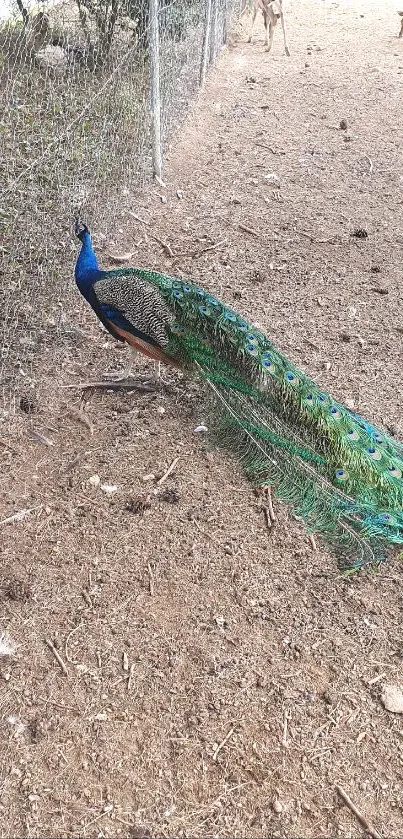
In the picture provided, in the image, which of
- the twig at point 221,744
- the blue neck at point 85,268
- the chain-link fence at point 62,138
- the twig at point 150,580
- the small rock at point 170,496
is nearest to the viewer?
the twig at point 221,744

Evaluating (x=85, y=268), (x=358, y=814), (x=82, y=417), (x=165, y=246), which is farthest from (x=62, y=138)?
(x=358, y=814)

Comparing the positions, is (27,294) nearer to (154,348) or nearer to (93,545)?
(154,348)

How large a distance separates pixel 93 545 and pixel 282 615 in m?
0.91

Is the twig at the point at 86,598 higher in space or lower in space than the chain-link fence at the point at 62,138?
lower

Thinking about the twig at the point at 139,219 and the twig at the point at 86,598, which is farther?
the twig at the point at 139,219

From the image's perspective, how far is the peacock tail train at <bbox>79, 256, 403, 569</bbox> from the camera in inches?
125

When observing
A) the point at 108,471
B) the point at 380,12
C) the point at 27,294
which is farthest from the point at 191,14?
the point at 380,12

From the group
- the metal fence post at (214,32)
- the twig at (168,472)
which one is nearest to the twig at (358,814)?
the twig at (168,472)

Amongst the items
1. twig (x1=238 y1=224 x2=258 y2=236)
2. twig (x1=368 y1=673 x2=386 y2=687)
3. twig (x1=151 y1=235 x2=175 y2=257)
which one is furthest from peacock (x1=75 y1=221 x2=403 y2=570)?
twig (x1=238 y1=224 x2=258 y2=236)

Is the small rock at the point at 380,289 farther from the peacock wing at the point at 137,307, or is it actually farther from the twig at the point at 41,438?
the twig at the point at 41,438

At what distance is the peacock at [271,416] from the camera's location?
3186mm

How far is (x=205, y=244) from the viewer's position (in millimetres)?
5961

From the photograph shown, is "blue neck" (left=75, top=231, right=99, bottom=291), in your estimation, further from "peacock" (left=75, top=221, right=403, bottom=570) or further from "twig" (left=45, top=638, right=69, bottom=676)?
"twig" (left=45, top=638, right=69, bottom=676)

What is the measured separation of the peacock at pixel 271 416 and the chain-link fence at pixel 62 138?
85 centimetres
